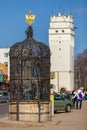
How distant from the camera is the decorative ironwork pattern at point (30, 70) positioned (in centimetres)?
2550

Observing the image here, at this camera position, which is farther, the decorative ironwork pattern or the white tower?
the white tower

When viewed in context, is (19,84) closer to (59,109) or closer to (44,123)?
(44,123)

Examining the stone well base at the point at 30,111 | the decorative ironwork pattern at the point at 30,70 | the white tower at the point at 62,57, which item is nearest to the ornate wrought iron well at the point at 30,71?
the decorative ironwork pattern at the point at 30,70

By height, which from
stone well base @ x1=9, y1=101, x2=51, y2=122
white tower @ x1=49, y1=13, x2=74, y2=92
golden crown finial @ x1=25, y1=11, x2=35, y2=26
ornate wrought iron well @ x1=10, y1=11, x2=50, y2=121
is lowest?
stone well base @ x1=9, y1=101, x2=51, y2=122

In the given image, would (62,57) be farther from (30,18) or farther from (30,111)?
(30,111)

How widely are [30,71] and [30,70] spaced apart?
49mm

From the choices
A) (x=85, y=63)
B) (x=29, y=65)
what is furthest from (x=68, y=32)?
(x=29, y=65)

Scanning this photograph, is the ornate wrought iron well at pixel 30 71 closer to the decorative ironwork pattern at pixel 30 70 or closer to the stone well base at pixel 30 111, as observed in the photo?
the decorative ironwork pattern at pixel 30 70

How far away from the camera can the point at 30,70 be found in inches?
1008

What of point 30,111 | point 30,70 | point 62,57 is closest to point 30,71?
point 30,70

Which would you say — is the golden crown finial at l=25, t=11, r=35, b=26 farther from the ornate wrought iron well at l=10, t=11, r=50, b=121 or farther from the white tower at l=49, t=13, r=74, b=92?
the white tower at l=49, t=13, r=74, b=92

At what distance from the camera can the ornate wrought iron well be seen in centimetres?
2548

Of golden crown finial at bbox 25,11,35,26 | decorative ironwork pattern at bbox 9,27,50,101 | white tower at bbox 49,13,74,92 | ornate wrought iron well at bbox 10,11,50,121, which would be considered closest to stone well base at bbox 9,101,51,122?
ornate wrought iron well at bbox 10,11,50,121

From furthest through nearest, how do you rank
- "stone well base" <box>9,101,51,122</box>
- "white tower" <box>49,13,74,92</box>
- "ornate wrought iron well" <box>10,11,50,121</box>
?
1. "white tower" <box>49,13,74,92</box>
2. "ornate wrought iron well" <box>10,11,50,121</box>
3. "stone well base" <box>9,101,51,122</box>
